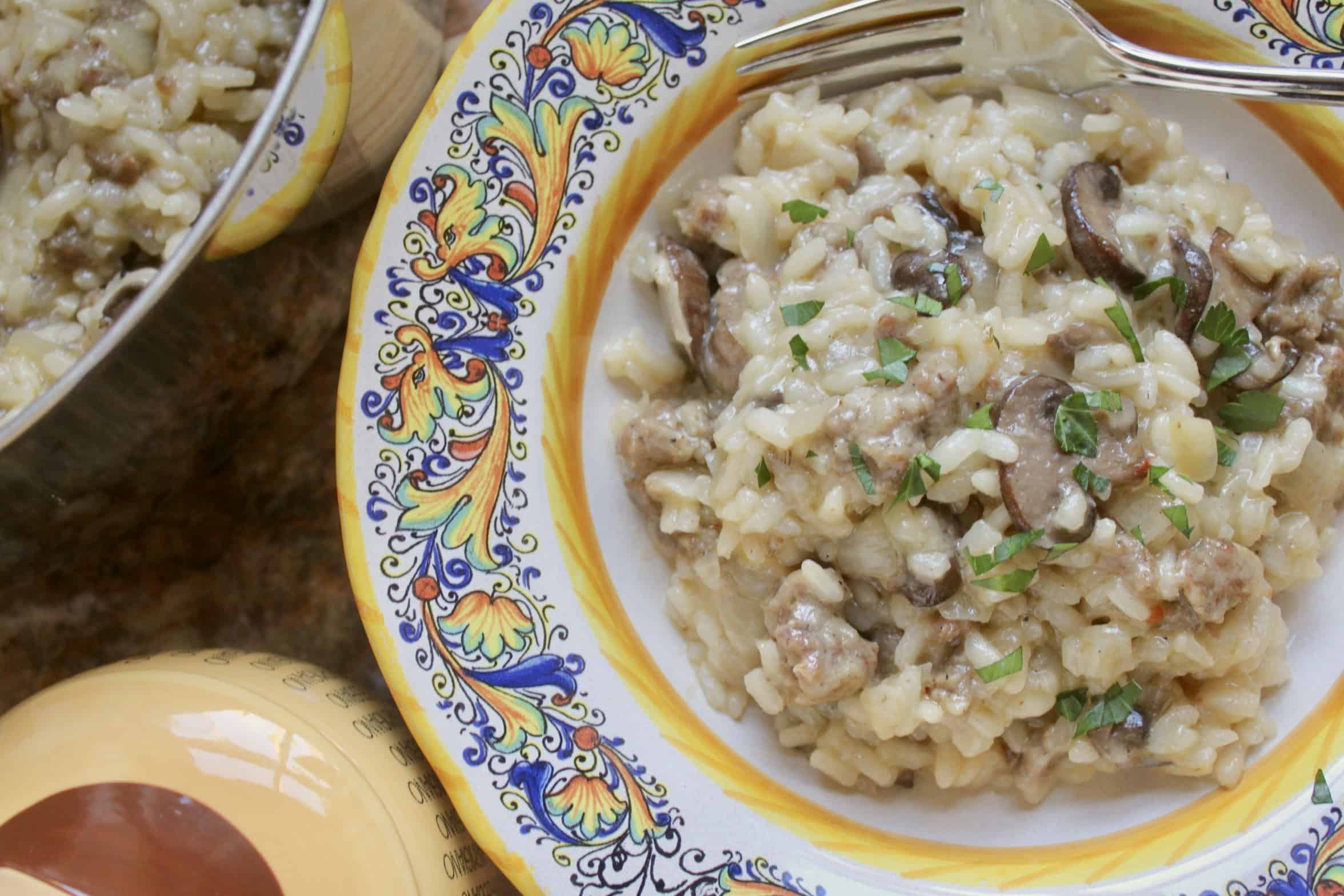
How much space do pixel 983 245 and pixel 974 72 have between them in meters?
0.54

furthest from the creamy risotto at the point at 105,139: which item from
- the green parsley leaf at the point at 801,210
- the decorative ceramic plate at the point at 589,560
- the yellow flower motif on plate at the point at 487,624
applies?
the green parsley leaf at the point at 801,210

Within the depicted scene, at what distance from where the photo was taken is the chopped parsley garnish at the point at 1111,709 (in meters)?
2.40

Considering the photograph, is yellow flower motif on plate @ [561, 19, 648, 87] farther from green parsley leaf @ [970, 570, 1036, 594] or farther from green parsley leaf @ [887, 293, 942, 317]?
green parsley leaf @ [970, 570, 1036, 594]

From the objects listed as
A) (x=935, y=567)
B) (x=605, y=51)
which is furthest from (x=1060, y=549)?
(x=605, y=51)

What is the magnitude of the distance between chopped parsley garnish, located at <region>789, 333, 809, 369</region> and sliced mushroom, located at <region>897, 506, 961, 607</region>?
407mm

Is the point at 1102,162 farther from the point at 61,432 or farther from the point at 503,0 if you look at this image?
the point at 61,432

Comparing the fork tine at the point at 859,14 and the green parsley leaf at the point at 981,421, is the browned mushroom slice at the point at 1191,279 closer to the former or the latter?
the green parsley leaf at the point at 981,421

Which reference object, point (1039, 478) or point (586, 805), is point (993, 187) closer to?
point (1039, 478)

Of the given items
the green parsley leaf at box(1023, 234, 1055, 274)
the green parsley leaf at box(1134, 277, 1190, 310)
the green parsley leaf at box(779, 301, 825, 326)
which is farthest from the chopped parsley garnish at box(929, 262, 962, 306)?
the green parsley leaf at box(1134, 277, 1190, 310)

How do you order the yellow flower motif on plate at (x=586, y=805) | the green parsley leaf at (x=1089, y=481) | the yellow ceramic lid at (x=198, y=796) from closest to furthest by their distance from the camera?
the yellow ceramic lid at (x=198, y=796) → the green parsley leaf at (x=1089, y=481) → the yellow flower motif on plate at (x=586, y=805)

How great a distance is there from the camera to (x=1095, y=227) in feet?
7.96

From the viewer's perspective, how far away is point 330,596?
306 centimetres

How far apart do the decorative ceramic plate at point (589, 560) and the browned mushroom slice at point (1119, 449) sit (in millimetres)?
684

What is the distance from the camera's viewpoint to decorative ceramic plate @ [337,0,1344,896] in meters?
2.38
